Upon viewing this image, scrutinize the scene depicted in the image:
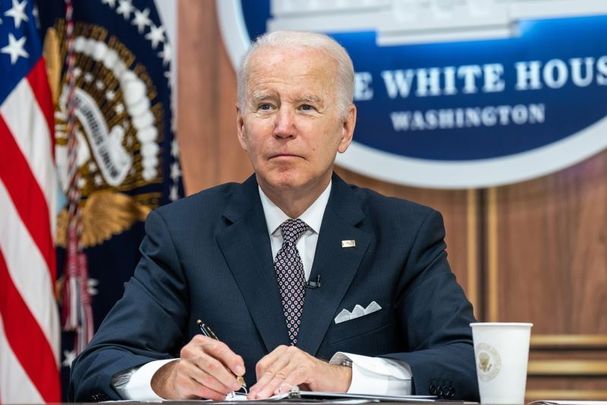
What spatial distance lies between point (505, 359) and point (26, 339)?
211 centimetres

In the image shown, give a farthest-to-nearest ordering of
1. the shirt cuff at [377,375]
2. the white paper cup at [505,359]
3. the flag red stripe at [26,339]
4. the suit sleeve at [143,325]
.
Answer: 1. the flag red stripe at [26,339]
2. the suit sleeve at [143,325]
3. the shirt cuff at [377,375]
4. the white paper cup at [505,359]

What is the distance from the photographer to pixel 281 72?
2357mm

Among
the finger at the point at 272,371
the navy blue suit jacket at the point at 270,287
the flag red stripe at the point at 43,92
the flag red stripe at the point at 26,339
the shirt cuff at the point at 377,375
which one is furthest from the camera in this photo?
the flag red stripe at the point at 43,92

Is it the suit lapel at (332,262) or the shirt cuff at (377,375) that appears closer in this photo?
the shirt cuff at (377,375)

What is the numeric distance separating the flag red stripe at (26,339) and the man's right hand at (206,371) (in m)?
1.55

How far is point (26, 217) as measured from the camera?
11.3 ft

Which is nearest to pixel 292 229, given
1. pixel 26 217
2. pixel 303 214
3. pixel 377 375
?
pixel 303 214

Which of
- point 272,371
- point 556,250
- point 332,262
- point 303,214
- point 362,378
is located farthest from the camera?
point 556,250

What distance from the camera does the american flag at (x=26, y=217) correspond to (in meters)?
3.39

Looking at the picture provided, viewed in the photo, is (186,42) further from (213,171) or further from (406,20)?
(406,20)

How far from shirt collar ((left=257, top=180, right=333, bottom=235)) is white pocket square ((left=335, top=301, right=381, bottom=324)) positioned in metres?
0.22

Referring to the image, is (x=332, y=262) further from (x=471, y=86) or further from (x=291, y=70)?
(x=471, y=86)

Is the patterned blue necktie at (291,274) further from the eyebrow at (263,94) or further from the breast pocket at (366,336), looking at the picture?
the eyebrow at (263,94)

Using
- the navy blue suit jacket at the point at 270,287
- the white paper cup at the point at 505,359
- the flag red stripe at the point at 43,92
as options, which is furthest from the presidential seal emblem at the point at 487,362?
the flag red stripe at the point at 43,92
